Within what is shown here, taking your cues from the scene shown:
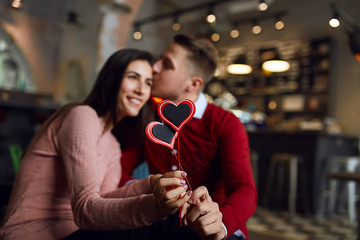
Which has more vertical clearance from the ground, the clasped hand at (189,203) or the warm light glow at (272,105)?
the warm light glow at (272,105)

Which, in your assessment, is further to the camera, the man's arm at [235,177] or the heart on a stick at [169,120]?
the man's arm at [235,177]

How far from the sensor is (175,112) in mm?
871

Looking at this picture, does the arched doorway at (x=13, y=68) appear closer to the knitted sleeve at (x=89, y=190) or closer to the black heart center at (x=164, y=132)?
the knitted sleeve at (x=89, y=190)

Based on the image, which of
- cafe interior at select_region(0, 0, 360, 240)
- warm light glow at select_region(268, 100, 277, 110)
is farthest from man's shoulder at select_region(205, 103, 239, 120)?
warm light glow at select_region(268, 100, 277, 110)

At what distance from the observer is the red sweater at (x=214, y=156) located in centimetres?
124

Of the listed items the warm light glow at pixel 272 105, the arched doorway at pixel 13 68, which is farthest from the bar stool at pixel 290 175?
the arched doorway at pixel 13 68

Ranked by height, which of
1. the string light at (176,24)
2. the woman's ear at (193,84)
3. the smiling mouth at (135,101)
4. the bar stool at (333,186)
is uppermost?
the string light at (176,24)

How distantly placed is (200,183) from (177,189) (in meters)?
0.57

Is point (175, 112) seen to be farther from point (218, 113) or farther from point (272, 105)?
point (272, 105)

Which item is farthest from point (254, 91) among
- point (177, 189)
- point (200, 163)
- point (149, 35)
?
point (177, 189)

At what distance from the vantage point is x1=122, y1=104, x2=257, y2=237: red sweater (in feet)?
4.07

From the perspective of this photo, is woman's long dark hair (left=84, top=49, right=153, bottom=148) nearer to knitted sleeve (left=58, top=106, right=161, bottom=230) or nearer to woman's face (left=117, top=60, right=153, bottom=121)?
woman's face (left=117, top=60, right=153, bottom=121)

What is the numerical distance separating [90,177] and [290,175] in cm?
416

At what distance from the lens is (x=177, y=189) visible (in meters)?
0.80
